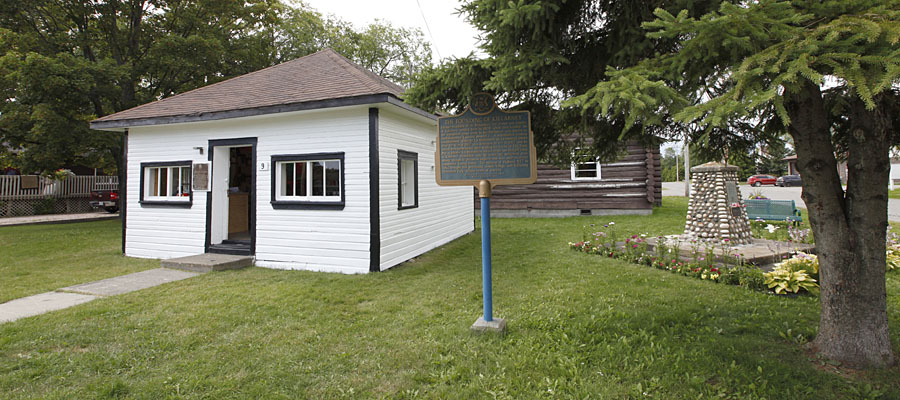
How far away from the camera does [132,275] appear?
276 inches

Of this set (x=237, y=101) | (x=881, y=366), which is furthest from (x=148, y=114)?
(x=881, y=366)

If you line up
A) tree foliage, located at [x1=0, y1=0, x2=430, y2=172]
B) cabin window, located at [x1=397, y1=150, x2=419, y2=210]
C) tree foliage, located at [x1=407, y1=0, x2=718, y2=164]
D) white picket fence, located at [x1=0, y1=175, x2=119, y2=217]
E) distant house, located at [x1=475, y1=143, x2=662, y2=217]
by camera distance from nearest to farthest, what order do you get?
tree foliage, located at [x1=407, y1=0, x2=718, y2=164]
cabin window, located at [x1=397, y1=150, x2=419, y2=210]
tree foliage, located at [x1=0, y1=0, x2=430, y2=172]
distant house, located at [x1=475, y1=143, x2=662, y2=217]
white picket fence, located at [x1=0, y1=175, x2=119, y2=217]

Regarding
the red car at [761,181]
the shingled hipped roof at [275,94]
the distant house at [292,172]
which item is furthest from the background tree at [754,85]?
the red car at [761,181]

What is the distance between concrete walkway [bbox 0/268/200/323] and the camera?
500 cm

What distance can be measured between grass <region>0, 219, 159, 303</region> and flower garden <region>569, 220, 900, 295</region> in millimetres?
9116

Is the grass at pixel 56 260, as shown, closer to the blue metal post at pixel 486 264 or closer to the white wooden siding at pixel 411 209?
the white wooden siding at pixel 411 209

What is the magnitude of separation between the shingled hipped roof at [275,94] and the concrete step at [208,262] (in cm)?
276

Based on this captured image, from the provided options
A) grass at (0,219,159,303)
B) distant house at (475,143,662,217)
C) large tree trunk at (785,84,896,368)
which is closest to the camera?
large tree trunk at (785,84,896,368)

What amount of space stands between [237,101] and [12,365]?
235 inches

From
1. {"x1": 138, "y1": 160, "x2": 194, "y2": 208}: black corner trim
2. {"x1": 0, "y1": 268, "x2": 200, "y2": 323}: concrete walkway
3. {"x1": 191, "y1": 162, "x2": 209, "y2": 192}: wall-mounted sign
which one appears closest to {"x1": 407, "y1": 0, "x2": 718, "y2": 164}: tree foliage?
{"x1": 0, "y1": 268, "x2": 200, "y2": 323}: concrete walkway

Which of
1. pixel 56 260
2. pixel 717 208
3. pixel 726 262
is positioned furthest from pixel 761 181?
pixel 56 260

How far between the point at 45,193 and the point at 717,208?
28.4 m

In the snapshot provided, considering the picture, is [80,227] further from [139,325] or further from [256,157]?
[139,325]

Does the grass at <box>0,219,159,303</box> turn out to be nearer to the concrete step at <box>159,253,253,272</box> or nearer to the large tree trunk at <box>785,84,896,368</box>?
the concrete step at <box>159,253,253,272</box>
